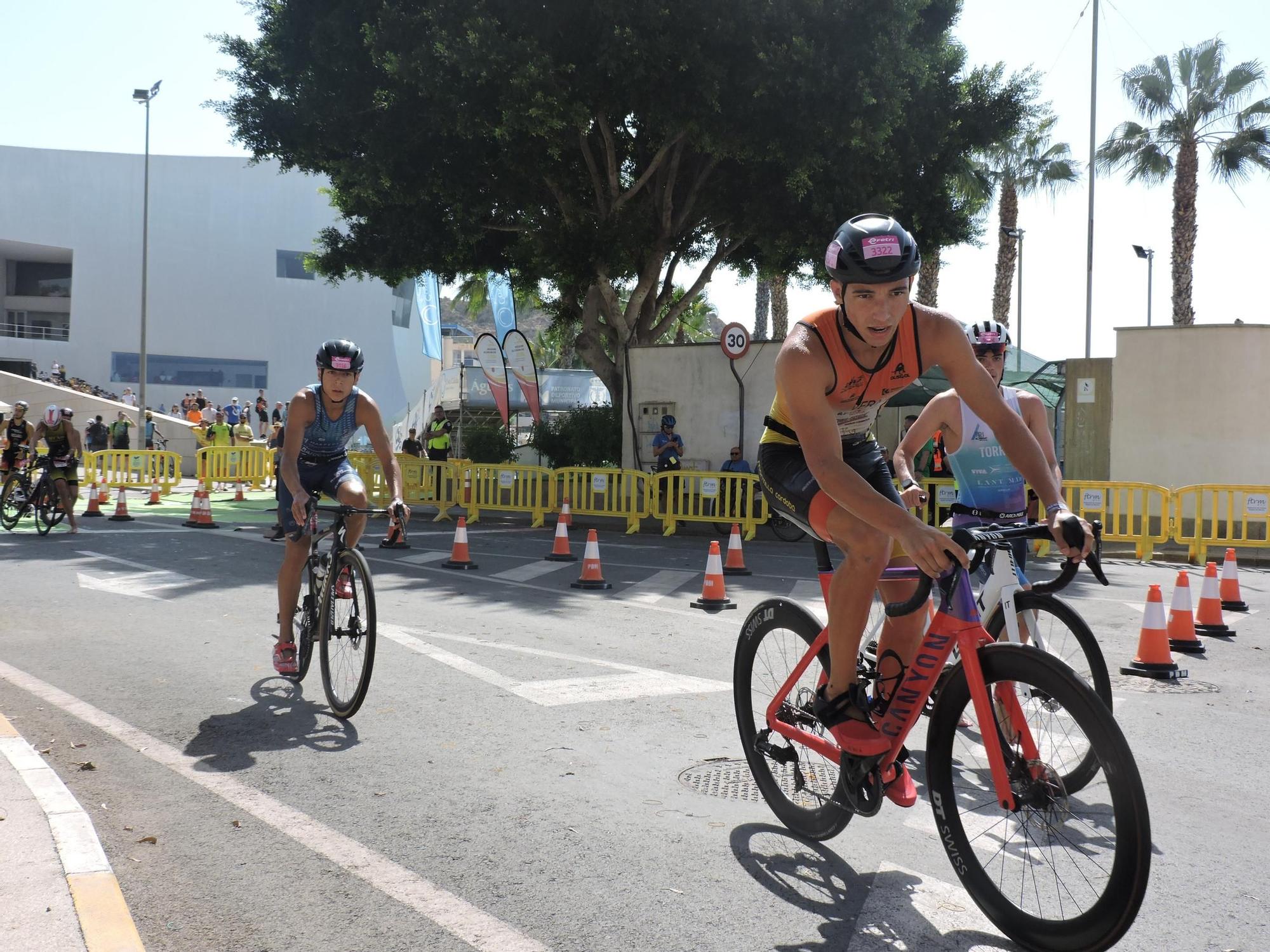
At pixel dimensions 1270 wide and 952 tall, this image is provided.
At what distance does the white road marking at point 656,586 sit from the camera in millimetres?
11101

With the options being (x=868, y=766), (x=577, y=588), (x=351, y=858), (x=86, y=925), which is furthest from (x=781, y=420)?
(x=577, y=588)

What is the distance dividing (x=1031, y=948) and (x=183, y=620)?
7519 mm

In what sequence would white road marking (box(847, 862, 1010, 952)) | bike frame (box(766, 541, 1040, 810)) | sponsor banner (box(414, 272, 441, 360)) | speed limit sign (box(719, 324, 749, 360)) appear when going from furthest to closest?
1. sponsor banner (box(414, 272, 441, 360))
2. speed limit sign (box(719, 324, 749, 360))
3. white road marking (box(847, 862, 1010, 952))
4. bike frame (box(766, 541, 1040, 810))

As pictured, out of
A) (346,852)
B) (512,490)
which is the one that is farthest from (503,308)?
(346,852)

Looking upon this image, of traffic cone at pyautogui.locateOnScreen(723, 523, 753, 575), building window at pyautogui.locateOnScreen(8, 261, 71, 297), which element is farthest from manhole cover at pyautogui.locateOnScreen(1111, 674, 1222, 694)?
building window at pyautogui.locateOnScreen(8, 261, 71, 297)

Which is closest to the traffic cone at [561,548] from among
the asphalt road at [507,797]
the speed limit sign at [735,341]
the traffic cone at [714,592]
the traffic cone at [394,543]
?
the traffic cone at [394,543]

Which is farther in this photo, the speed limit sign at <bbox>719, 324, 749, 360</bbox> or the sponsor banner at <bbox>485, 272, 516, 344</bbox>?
the sponsor banner at <bbox>485, 272, 516, 344</bbox>

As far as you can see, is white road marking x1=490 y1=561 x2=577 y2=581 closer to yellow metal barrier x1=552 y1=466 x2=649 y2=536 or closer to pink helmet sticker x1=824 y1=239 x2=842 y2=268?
yellow metal barrier x1=552 y1=466 x2=649 y2=536

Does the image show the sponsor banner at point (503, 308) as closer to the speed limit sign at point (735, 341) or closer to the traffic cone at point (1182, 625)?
the speed limit sign at point (735, 341)

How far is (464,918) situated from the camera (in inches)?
137

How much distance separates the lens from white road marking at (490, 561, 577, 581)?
496 inches

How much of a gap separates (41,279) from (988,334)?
2787 inches

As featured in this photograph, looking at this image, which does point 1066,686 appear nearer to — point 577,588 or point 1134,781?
point 1134,781

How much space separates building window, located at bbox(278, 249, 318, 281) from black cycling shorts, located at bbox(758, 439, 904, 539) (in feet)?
204
